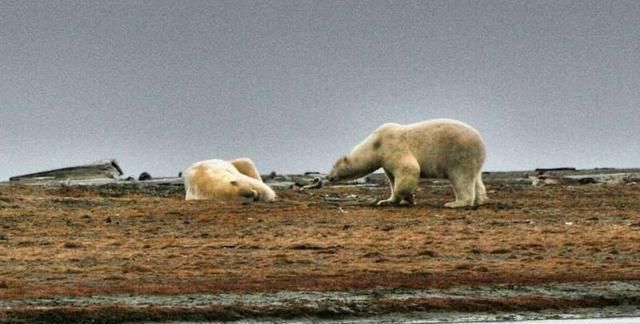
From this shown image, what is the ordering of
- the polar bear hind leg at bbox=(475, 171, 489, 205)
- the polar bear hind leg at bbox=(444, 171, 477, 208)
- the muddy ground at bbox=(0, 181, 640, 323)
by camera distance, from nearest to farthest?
the muddy ground at bbox=(0, 181, 640, 323) → the polar bear hind leg at bbox=(444, 171, 477, 208) → the polar bear hind leg at bbox=(475, 171, 489, 205)

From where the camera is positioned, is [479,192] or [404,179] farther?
[479,192]

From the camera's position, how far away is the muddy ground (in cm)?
1338

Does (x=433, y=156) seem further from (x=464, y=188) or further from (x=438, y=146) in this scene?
(x=464, y=188)

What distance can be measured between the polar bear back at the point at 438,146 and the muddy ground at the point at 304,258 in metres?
1.02

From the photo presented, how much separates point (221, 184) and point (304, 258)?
1149 centimetres

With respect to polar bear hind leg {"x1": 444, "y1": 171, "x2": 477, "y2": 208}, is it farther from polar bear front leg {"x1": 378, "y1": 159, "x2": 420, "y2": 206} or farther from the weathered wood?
the weathered wood

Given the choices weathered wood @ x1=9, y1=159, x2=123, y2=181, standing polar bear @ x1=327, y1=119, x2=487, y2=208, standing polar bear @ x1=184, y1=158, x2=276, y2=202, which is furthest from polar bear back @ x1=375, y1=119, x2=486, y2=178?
weathered wood @ x1=9, y1=159, x2=123, y2=181

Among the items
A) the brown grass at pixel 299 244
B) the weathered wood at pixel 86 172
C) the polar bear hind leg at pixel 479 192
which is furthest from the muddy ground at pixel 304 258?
the weathered wood at pixel 86 172

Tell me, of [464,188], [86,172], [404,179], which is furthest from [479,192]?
[86,172]

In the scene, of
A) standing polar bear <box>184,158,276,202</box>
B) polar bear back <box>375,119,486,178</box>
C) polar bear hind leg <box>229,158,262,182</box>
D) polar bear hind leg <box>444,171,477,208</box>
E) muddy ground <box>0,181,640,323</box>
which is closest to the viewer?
muddy ground <box>0,181,640,323</box>

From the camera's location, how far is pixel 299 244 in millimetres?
19797

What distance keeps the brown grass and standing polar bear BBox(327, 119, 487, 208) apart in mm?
647

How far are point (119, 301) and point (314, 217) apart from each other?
12.3 m

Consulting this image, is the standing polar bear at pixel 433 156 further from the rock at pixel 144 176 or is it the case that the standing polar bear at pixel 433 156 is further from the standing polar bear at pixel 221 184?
the rock at pixel 144 176
